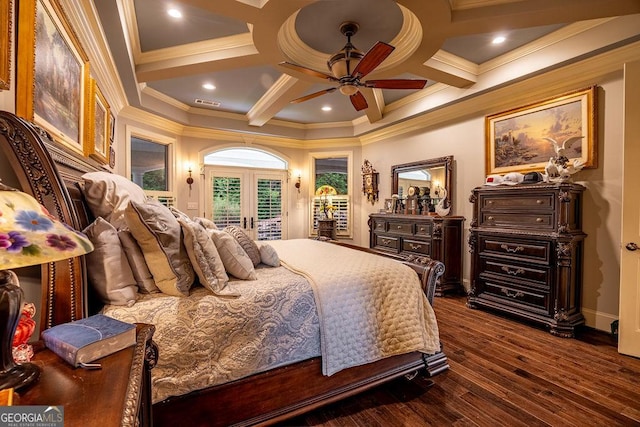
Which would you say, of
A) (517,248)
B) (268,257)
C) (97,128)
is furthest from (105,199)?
(517,248)

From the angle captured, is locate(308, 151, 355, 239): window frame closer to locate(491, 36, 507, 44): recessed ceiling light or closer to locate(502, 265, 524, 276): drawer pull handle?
locate(502, 265, 524, 276): drawer pull handle

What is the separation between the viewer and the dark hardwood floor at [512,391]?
5.64ft

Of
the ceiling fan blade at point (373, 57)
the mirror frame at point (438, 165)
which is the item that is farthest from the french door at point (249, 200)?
the ceiling fan blade at point (373, 57)

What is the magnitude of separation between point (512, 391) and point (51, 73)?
358 centimetres

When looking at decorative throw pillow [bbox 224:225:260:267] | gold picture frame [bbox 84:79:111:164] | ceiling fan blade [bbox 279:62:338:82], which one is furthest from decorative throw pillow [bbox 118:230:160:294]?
ceiling fan blade [bbox 279:62:338:82]

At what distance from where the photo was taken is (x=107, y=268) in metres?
1.36

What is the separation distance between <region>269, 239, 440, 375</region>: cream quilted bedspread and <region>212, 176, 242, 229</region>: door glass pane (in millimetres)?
3954

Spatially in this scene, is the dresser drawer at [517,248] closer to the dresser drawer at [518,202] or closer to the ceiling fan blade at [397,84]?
the dresser drawer at [518,202]

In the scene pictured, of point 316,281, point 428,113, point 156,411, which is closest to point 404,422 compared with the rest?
point 316,281

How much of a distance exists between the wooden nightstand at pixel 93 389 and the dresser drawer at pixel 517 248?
11.5ft

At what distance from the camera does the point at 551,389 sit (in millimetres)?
1969

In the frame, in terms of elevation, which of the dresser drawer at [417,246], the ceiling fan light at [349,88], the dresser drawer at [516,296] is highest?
the ceiling fan light at [349,88]

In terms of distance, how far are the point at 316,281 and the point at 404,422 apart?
0.99 m

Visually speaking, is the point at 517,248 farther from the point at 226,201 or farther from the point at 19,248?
the point at 226,201
